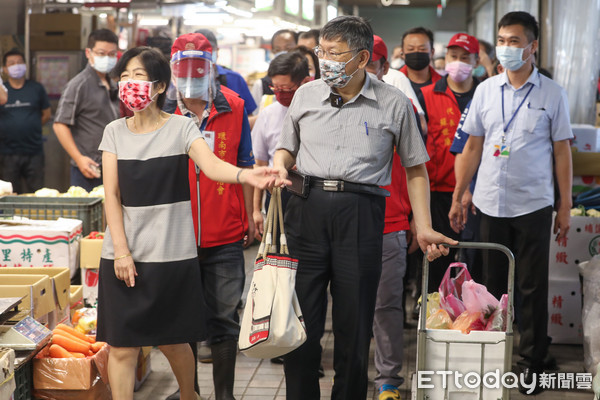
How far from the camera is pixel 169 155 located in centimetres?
373

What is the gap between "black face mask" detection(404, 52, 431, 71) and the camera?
666 centimetres

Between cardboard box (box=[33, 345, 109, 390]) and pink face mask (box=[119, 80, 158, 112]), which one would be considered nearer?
pink face mask (box=[119, 80, 158, 112])

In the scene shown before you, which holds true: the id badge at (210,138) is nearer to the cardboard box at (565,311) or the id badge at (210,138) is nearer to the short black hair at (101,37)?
the cardboard box at (565,311)

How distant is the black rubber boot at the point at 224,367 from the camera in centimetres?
434

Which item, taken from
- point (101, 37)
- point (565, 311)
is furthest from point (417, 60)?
point (101, 37)

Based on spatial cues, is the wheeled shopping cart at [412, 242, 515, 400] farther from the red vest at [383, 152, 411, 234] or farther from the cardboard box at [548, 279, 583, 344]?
the cardboard box at [548, 279, 583, 344]

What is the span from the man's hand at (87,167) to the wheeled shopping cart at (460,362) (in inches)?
152

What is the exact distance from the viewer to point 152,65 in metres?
3.82

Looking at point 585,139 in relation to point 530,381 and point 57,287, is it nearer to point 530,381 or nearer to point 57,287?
point 530,381

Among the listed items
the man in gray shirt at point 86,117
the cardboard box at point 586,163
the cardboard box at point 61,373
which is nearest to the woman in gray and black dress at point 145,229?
the cardboard box at point 61,373

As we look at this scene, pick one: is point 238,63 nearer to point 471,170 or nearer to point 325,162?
point 471,170

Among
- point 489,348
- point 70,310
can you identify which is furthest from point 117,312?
point 489,348

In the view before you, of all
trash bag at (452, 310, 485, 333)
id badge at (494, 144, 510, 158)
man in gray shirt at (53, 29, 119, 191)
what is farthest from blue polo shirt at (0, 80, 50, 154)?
trash bag at (452, 310, 485, 333)

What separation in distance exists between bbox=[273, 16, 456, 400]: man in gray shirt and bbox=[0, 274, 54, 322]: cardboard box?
1444mm
